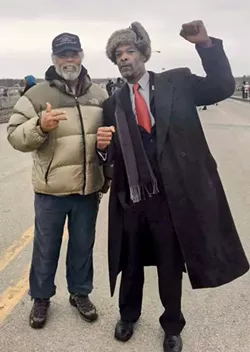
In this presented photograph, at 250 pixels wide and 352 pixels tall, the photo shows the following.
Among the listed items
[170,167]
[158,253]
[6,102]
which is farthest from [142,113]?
[6,102]

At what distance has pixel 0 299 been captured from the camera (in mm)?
3857

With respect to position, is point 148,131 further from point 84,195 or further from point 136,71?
point 84,195

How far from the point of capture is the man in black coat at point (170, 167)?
115 inches

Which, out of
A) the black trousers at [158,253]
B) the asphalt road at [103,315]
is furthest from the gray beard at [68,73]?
the asphalt road at [103,315]

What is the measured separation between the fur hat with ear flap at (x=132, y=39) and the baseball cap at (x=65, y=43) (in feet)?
0.77

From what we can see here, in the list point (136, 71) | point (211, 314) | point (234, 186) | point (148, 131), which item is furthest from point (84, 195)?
point (234, 186)

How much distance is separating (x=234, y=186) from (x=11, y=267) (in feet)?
13.7

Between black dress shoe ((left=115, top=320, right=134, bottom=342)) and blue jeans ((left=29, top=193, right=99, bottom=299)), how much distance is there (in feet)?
1.35

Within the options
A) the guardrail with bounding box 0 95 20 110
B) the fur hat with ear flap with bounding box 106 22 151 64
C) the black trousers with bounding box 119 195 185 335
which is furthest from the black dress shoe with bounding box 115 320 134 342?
the guardrail with bounding box 0 95 20 110

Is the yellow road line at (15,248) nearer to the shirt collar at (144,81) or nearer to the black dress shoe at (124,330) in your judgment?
the black dress shoe at (124,330)

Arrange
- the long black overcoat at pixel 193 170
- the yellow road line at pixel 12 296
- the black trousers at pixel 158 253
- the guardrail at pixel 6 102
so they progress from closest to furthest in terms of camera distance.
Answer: the long black overcoat at pixel 193 170, the black trousers at pixel 158 253, the yellow road line at pixel 12 296, the guardrail at pixel 6 102

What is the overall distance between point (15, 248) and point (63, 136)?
2.15 metres

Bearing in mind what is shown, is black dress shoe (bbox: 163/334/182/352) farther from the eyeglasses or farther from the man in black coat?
the eyeglasses

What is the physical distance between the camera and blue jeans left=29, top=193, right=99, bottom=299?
3408 mm
